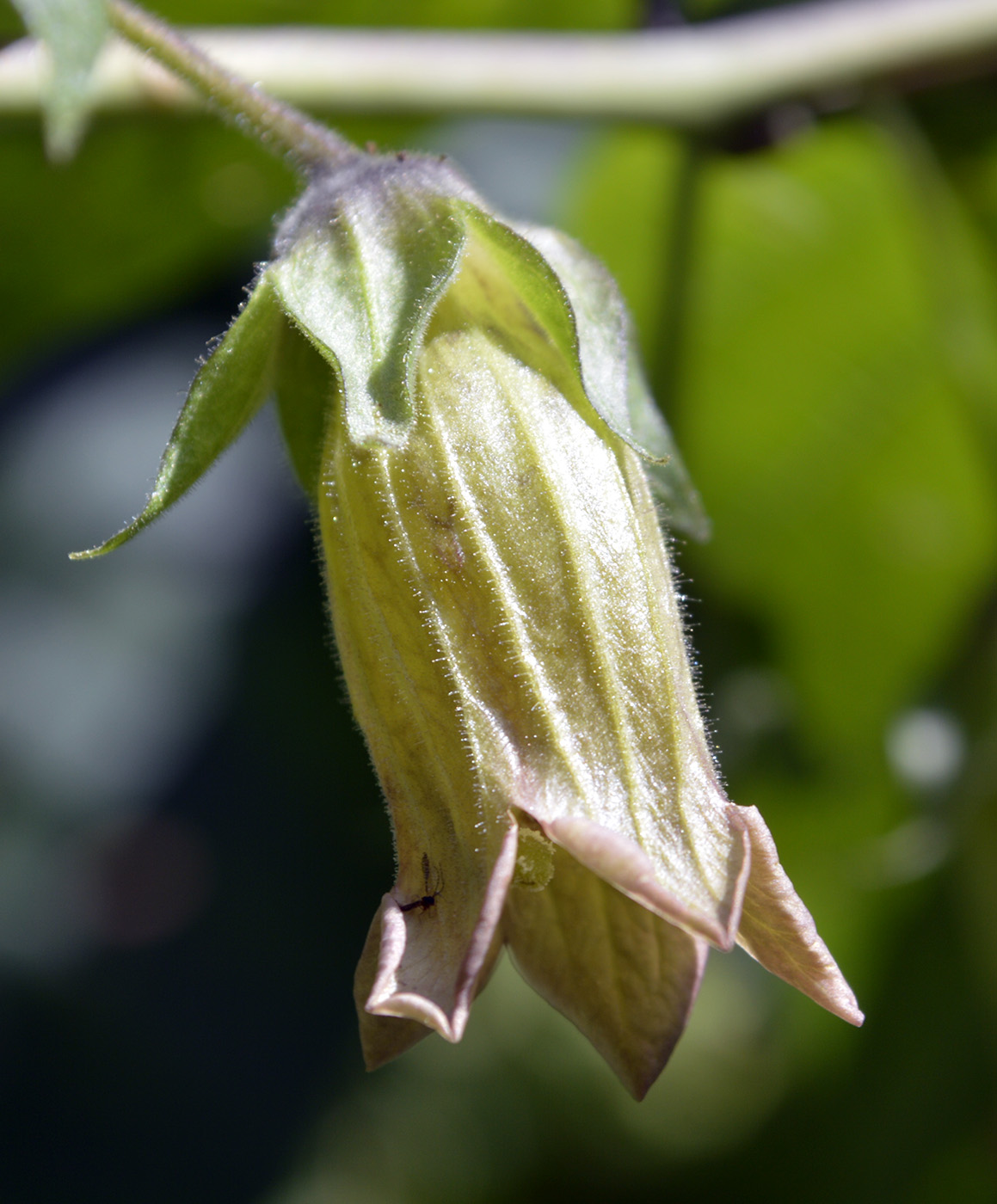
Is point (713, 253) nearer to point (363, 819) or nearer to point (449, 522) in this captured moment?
point (363, 819)

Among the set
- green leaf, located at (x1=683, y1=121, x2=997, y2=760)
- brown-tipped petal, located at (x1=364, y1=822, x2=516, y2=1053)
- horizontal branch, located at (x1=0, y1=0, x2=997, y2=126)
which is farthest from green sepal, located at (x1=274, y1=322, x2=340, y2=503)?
green leaf, located at (x1=683, y1=121, x2=997, y2=760)

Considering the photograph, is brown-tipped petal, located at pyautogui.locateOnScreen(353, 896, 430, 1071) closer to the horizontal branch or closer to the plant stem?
the plant stem


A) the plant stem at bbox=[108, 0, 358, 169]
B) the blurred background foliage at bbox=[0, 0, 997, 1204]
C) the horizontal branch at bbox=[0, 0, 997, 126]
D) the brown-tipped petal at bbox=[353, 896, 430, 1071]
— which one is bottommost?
the blurred background foliage at bbox=[0, 0, 997, 1204]

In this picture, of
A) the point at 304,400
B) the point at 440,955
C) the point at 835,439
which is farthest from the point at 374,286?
the point at 835,439

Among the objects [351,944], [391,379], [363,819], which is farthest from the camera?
[351,944]

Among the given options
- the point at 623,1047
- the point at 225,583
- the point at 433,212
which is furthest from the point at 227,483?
the point at 623,1047
